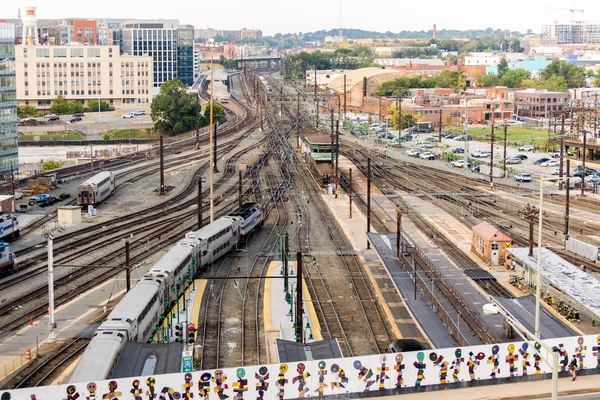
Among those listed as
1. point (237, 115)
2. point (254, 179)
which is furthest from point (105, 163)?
point (237, 115)

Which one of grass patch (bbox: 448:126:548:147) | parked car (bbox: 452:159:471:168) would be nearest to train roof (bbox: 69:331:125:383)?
parked car (bbox: 452:159:471:168)

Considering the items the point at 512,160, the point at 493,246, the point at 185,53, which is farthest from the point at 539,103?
the point at 185,53

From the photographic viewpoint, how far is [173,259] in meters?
34.2

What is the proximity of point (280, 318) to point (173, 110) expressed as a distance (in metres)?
73.1

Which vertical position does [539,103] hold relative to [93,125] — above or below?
above

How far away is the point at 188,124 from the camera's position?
104375 millimetres

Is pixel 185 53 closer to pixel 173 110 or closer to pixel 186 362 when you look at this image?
pixel 173 110

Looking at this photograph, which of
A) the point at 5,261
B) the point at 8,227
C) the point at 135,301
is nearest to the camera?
the point at 135,301

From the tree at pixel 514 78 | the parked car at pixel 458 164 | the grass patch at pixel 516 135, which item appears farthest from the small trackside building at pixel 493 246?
the tree at pixel 514 78

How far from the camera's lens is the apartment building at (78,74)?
132 meters

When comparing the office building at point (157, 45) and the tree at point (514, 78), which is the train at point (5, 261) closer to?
the tree at point (514, 78)

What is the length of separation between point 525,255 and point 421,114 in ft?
255

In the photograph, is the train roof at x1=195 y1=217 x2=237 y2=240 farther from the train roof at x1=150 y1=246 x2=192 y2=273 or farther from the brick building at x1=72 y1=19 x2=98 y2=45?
the brick building at x1=72 y1=19 x2=98 y2=45

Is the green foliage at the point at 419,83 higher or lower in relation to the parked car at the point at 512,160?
higher
